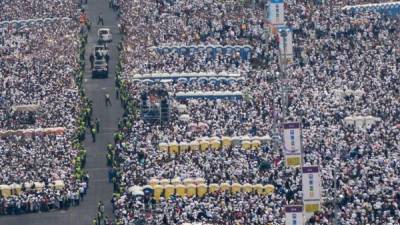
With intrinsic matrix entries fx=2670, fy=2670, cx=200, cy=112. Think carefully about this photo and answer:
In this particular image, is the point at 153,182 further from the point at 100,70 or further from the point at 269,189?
the point at 100,70

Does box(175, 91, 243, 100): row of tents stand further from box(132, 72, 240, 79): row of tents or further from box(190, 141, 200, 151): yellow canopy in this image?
box(190, 141, 200, 151): yellow canopy

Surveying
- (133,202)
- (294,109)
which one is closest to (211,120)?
(294,109)

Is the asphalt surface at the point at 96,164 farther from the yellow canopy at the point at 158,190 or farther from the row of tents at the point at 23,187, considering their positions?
the yellow canopy at the point at 158,190

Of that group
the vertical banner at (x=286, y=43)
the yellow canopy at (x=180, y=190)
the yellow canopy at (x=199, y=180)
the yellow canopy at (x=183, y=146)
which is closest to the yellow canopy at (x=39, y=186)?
the yellow canopy at (x=180, y=190)

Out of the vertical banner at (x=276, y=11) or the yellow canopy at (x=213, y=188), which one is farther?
the vertical banner at (x=276, y=11)

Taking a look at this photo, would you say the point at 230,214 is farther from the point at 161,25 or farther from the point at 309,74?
the point at 161,25

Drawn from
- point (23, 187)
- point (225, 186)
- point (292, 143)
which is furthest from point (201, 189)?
point (23, 187)
